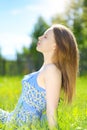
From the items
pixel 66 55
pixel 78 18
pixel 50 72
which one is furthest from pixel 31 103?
pixel 78 18

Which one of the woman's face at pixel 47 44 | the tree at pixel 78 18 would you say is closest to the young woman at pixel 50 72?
the woman's face at pixel 47 44

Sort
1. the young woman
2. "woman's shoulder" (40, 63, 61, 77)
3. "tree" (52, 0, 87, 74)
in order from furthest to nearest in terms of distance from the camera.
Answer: "tree" (52, 0, 87, 74) < the young woman < "woman's shoulder" (40, 63, 61, 77)

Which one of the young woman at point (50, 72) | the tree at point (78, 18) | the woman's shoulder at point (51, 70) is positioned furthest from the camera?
the tree at point (78, 18)

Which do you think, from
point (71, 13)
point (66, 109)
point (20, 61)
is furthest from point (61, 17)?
point (66, 109)

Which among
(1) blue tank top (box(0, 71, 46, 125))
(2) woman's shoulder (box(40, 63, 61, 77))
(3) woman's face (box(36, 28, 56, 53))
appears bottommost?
(1) blue tank top (box(0, 71, 46, 125))

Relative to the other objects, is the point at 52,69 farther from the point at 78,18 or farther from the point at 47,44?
the point at 78,18

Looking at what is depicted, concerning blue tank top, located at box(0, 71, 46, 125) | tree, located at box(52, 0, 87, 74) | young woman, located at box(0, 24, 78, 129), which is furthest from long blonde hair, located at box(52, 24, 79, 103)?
tree, located at box(52, 0, 87, 74)

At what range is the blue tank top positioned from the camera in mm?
4988

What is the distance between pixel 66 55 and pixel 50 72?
27 cm

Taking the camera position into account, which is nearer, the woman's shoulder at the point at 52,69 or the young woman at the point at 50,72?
the woman's shoulder at the point at 52,69

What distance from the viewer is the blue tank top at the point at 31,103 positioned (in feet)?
16.4

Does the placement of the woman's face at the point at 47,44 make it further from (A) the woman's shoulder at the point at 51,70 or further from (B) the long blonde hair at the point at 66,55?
(A) the woman's shoulder at the point at 51,70

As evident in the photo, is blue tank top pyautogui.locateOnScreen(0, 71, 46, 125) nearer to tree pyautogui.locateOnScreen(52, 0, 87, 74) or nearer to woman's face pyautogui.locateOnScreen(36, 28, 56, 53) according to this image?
woman's face pyautogui.locateOnScreen(36, 28, 56, 53)

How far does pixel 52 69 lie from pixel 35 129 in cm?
65
